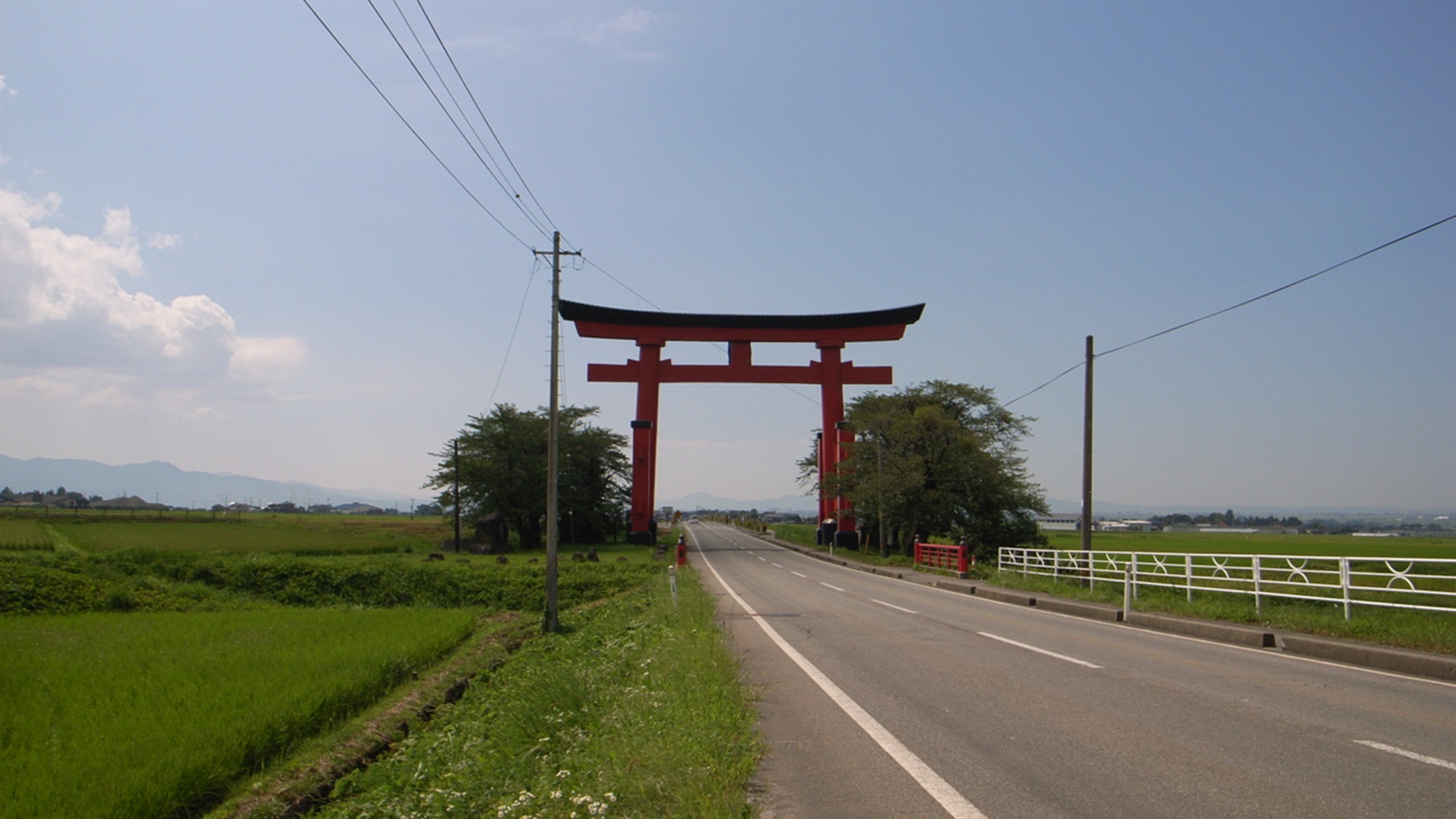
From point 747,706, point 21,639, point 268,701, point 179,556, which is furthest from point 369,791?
point 179,556

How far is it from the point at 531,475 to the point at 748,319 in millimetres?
17079

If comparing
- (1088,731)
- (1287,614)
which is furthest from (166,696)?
(1287,614)

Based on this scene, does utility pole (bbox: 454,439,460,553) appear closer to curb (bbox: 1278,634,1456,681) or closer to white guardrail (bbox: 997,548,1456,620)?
white guardrail (bbox: 997,548,1456,620)

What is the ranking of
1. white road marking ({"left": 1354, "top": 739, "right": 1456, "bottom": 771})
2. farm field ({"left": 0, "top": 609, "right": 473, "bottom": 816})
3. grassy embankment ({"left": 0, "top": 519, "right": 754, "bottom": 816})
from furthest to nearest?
grassy embankment ({"left": 0, "top": 519, "right": 754, "bottom": 816}), farm field ({"left": 0, "top": 609, "right": 473, "bottom": 816}), white road marking ({"left": 1354, "top": 739, "right": 1456, "bottom": 771})

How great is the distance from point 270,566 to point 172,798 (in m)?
25.0

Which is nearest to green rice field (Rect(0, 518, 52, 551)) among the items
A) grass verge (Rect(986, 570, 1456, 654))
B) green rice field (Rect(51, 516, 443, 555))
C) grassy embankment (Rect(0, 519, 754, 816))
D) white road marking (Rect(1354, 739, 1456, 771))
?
grassy embankment (Rect(0, 519, 754, 816))

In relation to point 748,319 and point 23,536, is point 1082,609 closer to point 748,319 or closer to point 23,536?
point 748,319

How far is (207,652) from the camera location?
44.3 feet

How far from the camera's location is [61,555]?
89.7ft

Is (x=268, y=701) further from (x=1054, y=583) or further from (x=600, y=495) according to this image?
(x=600, y=495)

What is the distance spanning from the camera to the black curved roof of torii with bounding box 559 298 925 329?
136 ft

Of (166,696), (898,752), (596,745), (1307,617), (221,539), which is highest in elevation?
(1307,617)

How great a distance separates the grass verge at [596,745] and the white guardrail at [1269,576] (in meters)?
8.24

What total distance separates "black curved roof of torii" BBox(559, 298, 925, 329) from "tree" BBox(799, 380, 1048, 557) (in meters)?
4.78
